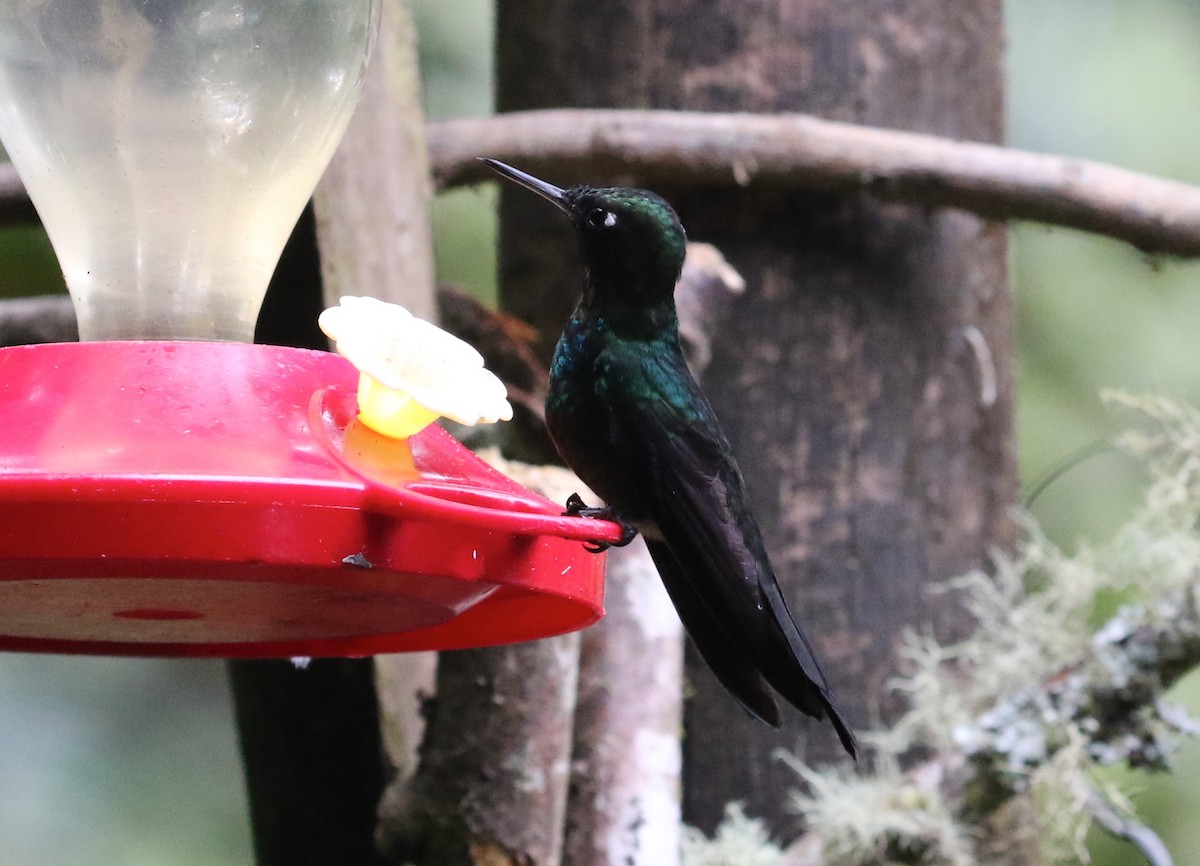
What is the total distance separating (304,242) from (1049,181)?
1.69 meters

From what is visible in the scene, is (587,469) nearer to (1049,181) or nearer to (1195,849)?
(1049,181)

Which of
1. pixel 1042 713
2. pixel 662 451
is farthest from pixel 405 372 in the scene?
pixel 1042 713

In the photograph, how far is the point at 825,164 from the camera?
3.19 meters

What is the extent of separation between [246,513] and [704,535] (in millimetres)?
856

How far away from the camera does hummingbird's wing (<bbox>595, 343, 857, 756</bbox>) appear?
75.2 inches

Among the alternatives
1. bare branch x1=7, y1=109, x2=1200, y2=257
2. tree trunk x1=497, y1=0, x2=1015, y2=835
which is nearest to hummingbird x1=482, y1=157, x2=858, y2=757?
bare branch x1=7, y1=109, x2=1200, y2=257

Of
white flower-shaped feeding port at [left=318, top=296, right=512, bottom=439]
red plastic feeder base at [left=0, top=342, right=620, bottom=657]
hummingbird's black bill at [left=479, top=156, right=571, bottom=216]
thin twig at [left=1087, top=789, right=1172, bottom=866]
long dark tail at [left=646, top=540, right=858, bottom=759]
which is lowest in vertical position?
thin twig at [left=1087, top=789, right=1172, bottom=866]

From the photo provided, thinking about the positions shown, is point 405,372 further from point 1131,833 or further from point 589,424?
point 1131,833

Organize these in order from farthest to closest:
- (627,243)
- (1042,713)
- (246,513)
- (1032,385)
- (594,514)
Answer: (1032,385), (1042,713), (627,243), (594,514), (246,513)

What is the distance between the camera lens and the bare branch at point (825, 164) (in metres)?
3.15

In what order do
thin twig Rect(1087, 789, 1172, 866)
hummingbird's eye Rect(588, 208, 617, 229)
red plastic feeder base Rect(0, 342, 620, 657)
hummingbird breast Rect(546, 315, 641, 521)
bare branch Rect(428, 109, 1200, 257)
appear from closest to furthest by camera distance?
red plastic feeder base Rect(0, 342, 620, 657), hummingbird breast Rect(546, 315, 641, 521), hummingbird's eye Rect(588, 208, 617, 229), thin twig Rect(1087, 789, 1172, 866), bare branch Rect(428, 109, 1200, 257)

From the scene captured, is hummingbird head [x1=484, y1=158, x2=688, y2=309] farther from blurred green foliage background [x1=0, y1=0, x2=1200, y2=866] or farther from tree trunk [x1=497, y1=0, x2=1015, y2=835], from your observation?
blurred green foliage background [x1=0, y1=0, x2=1200, y2=866]

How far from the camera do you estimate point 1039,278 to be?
5.29m

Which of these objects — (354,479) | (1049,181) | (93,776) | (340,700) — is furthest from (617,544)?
(93,776)
